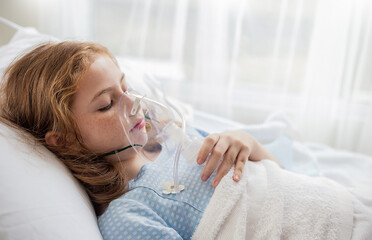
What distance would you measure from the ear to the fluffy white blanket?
0.43 meters

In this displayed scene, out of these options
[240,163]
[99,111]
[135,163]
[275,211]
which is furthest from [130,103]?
[275,211]

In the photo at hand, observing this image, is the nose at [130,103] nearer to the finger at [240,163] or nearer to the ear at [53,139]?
the ear at [53,139]

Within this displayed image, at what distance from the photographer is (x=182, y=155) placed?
0.91 m

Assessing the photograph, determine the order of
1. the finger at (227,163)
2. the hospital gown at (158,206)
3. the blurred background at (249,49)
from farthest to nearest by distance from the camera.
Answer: the blurred background at (249,49)
the finger at (227,163)
the hospital gown at (158,206)

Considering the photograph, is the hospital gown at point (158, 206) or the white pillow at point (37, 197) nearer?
the white pillow at point (37, 197)

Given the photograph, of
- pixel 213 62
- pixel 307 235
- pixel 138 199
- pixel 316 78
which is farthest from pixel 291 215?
pixel 213 62

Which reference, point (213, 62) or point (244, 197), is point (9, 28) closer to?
point (213, 62)

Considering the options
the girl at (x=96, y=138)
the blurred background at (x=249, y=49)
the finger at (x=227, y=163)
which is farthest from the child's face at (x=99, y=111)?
the blurred background at (x=249, y=49)

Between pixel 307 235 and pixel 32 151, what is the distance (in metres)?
0.66

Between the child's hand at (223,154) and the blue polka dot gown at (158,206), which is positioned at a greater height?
the child's hand at (223,154)

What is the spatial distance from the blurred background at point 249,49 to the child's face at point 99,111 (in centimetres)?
80

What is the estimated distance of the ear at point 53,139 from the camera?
0.89m

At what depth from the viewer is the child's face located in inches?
35.5

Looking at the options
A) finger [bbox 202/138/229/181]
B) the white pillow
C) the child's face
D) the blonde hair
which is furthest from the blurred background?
finger [bbox 202/138/229/181]
